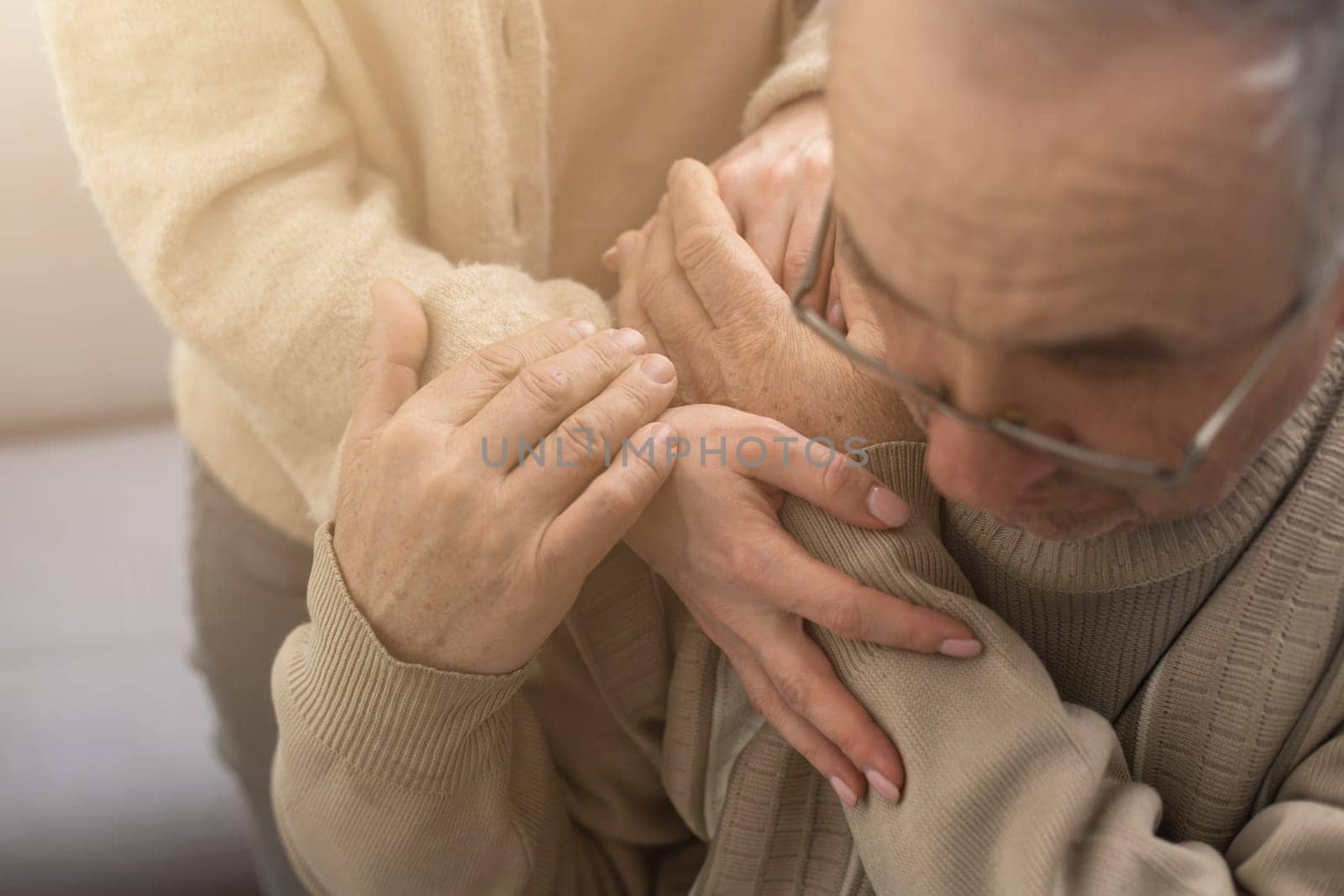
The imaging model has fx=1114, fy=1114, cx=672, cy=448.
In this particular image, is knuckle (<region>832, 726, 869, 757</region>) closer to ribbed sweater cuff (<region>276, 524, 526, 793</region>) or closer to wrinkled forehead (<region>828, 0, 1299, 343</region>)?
ribbed sweater cuff (<region>276, 524, 526, 793</region>)

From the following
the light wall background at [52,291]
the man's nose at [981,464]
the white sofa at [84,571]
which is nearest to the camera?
the man's nose at [981,464]

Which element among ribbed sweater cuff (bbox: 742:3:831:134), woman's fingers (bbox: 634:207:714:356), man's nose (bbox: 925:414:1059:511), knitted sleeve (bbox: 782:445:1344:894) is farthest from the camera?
ribbed sweater cuff (bbox: 742:3:831:134)

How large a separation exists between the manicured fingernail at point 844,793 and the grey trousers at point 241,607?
0.62 m

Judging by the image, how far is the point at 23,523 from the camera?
1.77 meters

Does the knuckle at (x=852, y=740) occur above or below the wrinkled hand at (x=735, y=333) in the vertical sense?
below

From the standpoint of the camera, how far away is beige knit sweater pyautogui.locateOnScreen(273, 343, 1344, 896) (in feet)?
2.42

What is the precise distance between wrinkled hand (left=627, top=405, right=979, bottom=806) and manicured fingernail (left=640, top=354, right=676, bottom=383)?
0.03 m

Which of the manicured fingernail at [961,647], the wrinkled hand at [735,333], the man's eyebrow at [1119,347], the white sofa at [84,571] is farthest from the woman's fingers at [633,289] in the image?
the white sofa at [84,571]

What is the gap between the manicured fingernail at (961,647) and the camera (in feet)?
2.56

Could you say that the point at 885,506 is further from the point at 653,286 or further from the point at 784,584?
the point at 653,286

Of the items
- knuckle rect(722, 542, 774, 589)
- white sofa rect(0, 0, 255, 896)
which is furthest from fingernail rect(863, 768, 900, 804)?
white sofa rect(0, 0, 255, 896)

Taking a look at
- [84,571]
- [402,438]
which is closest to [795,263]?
[402,438]

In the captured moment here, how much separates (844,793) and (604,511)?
0.88 feet

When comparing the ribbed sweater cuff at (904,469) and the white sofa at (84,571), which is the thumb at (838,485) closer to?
the ribbed sweater cuff at (904,469)
